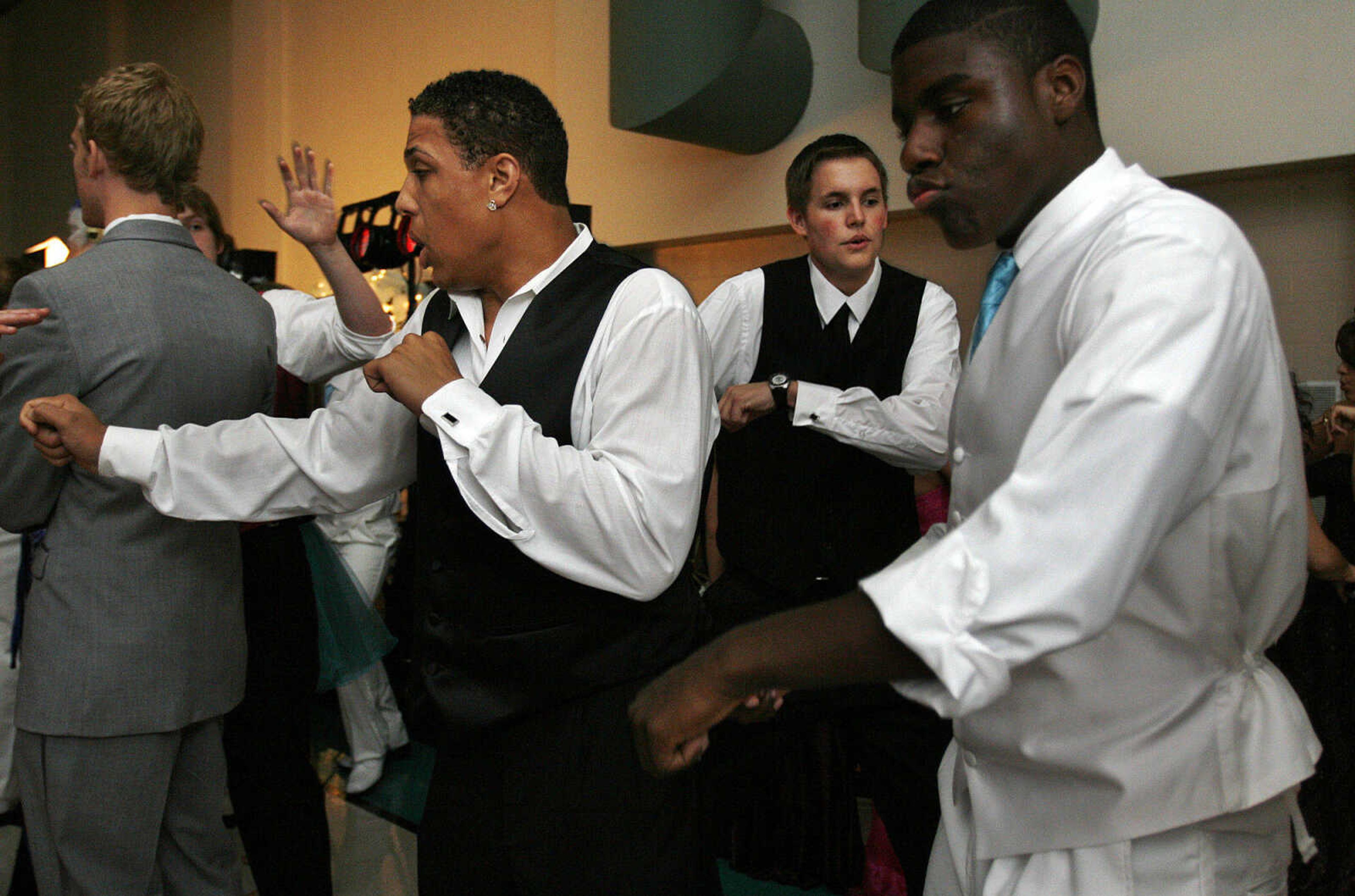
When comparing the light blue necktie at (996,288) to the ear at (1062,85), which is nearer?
the ear at (1062,85)

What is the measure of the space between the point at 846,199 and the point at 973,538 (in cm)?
189

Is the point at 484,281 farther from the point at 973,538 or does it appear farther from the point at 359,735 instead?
the point at 359,735

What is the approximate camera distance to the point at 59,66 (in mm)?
8117

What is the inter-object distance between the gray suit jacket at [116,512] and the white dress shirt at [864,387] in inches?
39.5

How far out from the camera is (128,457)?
5.00 feet

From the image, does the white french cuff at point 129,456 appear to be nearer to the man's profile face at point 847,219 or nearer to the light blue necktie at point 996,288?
the light blue necktie at point 996,288

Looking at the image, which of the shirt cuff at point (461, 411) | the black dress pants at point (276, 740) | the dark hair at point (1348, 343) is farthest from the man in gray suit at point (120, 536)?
the dark hair at point (1348, 343)

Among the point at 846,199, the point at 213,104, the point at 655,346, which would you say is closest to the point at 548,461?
the point at 655,346

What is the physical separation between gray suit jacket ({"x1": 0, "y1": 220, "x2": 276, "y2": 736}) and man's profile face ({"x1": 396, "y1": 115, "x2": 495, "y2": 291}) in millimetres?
505

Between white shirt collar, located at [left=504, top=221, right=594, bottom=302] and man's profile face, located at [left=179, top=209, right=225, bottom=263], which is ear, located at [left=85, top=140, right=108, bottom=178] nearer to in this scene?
white shirt collar, located at [left=504, top=221, right=594, bottom=302]

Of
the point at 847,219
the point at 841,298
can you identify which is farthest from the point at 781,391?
the point at 847,219

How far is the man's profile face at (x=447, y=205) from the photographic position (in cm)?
148

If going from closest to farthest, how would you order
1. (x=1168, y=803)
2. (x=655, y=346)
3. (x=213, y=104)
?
(x=1168, y=803)
(x=655, y=346)
(x=213, y=104)

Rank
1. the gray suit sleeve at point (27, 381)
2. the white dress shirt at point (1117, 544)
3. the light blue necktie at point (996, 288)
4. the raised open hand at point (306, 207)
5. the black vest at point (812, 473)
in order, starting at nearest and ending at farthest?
the white dress shirt at point (1117, 544) → the light blue necktie at point (996, 288) → the gray suit sleeve at point (27, 381) → the raised open hand at point (306, 207) → the black vest at point (812, 473)
